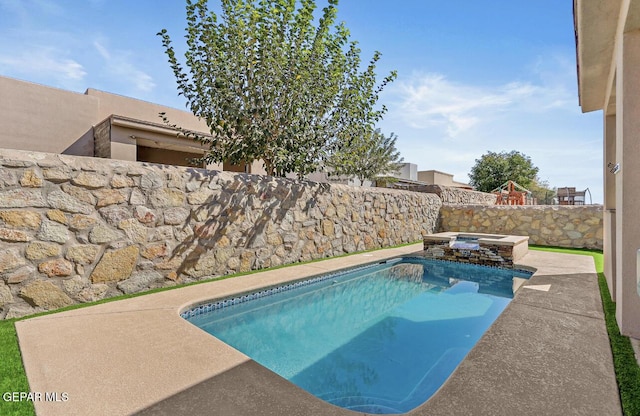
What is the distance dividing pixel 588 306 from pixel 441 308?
1854mm

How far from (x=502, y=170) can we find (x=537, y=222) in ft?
96.1

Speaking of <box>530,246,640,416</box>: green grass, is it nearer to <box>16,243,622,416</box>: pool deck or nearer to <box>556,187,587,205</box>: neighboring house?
<box>16,243,622,416</box>: pool deck

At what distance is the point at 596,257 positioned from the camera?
8.52 metres

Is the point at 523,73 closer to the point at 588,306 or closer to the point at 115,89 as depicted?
the point at 588,306

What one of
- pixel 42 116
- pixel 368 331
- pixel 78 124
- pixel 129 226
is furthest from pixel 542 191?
pixel 42 116

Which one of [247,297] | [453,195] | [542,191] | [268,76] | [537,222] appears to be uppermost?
[268,76]

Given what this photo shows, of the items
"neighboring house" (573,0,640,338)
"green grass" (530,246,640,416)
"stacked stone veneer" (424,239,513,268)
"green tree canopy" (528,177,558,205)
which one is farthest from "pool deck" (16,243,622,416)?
"green tree canopy" (528,177,558,205)

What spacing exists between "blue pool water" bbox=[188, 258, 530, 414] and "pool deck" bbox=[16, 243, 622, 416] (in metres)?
0.52

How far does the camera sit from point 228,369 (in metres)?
2.53

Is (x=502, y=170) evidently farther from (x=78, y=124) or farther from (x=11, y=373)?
(x=11, y=373)

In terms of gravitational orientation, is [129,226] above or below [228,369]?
above

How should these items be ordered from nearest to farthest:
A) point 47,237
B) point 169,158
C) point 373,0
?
point 47,237 < point 373,0 < point 169,158

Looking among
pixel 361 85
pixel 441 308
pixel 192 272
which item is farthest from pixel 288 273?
pixel 361 85

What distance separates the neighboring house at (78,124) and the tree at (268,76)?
3020 millimetres
